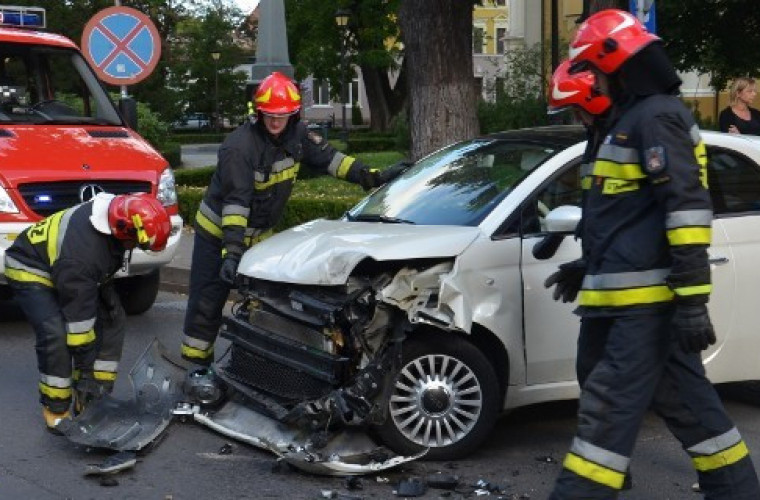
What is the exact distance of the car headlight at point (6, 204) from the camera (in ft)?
31.7

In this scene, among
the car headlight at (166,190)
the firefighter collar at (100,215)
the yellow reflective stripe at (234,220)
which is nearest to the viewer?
the firefighter collar at (100,215)

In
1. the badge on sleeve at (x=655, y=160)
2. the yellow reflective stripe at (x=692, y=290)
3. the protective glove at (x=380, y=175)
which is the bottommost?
the yellow reflective stripe at (x=692, y=290)

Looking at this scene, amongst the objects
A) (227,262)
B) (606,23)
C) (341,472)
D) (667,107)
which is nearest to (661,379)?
(667,107)

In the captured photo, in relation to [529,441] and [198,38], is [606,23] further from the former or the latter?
[198,38]

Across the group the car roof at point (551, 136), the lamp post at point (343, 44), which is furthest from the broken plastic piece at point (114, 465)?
the lamp post at point (343, 44)

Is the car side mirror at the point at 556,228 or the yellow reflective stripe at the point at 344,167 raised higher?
the yellow reflective stripe at the point at 344,167

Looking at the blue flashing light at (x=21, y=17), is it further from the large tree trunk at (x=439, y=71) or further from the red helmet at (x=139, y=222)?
the red helmet at (x=139, y=222)

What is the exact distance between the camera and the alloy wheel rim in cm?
631

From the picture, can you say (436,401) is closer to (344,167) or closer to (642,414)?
(642,414)

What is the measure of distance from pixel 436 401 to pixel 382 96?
4754 cm

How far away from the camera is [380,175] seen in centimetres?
810

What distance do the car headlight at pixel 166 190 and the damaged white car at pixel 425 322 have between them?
3.37 meters

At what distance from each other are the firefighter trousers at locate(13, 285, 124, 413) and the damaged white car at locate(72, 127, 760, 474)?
249 mm

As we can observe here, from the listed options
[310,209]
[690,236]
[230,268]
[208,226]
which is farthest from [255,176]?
[310,209]
